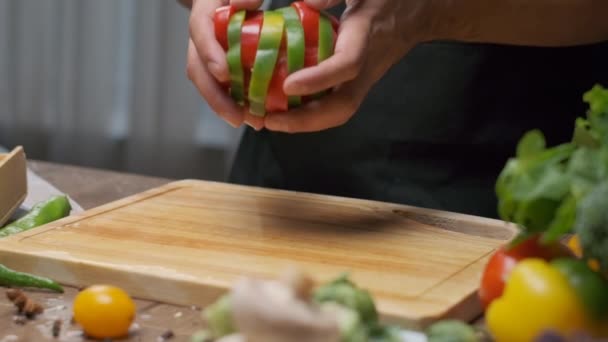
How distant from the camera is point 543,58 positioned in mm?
1808

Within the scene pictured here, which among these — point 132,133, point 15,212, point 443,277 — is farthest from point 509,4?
point 132,133

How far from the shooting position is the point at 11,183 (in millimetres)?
1513

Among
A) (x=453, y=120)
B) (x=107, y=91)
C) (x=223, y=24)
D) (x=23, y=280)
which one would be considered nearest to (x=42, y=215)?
(x=23, y=280)

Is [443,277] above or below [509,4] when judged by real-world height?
below

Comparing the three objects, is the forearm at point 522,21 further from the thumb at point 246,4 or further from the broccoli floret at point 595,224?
the broccoli floret at point 595,224

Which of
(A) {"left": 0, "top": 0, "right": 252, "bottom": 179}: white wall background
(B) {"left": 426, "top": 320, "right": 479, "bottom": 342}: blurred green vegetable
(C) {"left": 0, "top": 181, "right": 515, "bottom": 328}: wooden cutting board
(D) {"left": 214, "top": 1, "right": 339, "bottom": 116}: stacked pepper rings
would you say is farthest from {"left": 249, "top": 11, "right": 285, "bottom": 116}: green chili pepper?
(A) {"left": 0, "top": 0, "right": 252, "bottom": 179}: white wall background

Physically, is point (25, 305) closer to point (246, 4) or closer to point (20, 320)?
point (20, 320)

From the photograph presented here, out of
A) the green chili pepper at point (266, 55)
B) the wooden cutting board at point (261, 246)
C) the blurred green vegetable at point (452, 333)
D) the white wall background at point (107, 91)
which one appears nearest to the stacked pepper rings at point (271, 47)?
the green chili pepper at point (266, 55)

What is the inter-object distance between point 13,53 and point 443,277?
8.79 feet

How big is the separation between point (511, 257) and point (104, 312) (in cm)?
41

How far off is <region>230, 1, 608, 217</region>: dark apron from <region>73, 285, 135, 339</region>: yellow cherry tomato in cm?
88

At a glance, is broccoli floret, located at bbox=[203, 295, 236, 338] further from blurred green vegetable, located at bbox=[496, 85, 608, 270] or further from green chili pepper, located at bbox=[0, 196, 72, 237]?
green chili pepper, located at bbox=[0, 196, 72, 237]

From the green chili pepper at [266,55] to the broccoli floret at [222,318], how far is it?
1.89 ft

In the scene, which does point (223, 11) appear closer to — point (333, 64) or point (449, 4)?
point (333, 64)
